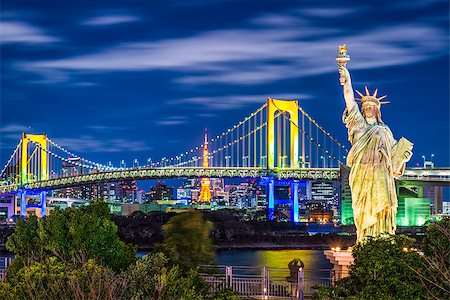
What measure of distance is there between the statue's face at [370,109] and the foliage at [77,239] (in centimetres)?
531

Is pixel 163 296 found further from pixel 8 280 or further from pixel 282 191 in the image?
pixel 282 191

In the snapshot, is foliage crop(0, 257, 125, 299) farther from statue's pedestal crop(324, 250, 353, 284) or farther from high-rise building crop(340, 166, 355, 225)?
high-rise building crop(340, 166, 355, 225)

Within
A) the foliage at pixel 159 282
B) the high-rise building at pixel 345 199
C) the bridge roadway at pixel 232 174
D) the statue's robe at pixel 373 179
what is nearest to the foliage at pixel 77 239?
the foliage at pixel 159 282

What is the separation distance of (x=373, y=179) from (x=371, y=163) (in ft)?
0.83

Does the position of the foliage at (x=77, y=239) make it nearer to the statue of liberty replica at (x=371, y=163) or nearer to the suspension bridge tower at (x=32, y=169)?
the statue of liberty replica at (x=371, y=163)

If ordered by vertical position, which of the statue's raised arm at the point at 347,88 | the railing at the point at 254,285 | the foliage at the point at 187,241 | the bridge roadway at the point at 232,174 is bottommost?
the railing at the point at 254,285

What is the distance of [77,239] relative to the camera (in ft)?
55.8

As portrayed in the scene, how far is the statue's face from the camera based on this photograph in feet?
49.4

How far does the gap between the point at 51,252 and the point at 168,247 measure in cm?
250

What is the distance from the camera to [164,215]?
70062mm

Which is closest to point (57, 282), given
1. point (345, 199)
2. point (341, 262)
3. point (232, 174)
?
point (341, 262)

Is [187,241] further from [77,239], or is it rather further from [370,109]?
[370,109]

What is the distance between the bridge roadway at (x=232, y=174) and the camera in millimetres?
57188

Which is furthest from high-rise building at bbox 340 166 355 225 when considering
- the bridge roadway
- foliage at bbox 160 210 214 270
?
foliage at bbox 160 210 214 270
